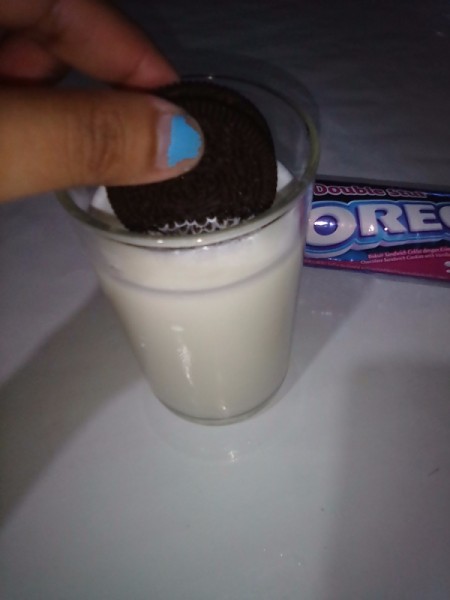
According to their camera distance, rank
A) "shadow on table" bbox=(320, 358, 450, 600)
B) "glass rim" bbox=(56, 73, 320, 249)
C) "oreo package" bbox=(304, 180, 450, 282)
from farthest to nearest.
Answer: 1. "oreo package" bbox=(304, 180, 450, 282)
2. "shadow on table" bbox=(320, 358, 450, 600)
3. "glass rim" bbox=(56, 73, 320, 249)

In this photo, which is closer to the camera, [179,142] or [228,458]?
[179,142]

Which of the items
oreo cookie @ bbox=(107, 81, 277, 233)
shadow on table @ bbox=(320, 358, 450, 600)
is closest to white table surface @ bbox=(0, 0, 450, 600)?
shadow on table @ bbox=(320, 358, 450, 600)

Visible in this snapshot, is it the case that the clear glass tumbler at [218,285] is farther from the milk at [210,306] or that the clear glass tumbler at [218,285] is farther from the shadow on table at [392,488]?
the shadow on table at [392,488]

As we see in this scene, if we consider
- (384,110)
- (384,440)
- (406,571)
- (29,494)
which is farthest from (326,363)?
(384,110)

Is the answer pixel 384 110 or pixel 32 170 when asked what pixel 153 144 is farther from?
pixel 384 110

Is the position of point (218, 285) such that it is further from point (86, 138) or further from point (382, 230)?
point (382, 230)

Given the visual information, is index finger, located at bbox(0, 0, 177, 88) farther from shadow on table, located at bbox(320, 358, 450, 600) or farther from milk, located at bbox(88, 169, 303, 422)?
shadow on table, located at bbox(320, 358, 450, 600)

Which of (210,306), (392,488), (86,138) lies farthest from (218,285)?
(392,488)
